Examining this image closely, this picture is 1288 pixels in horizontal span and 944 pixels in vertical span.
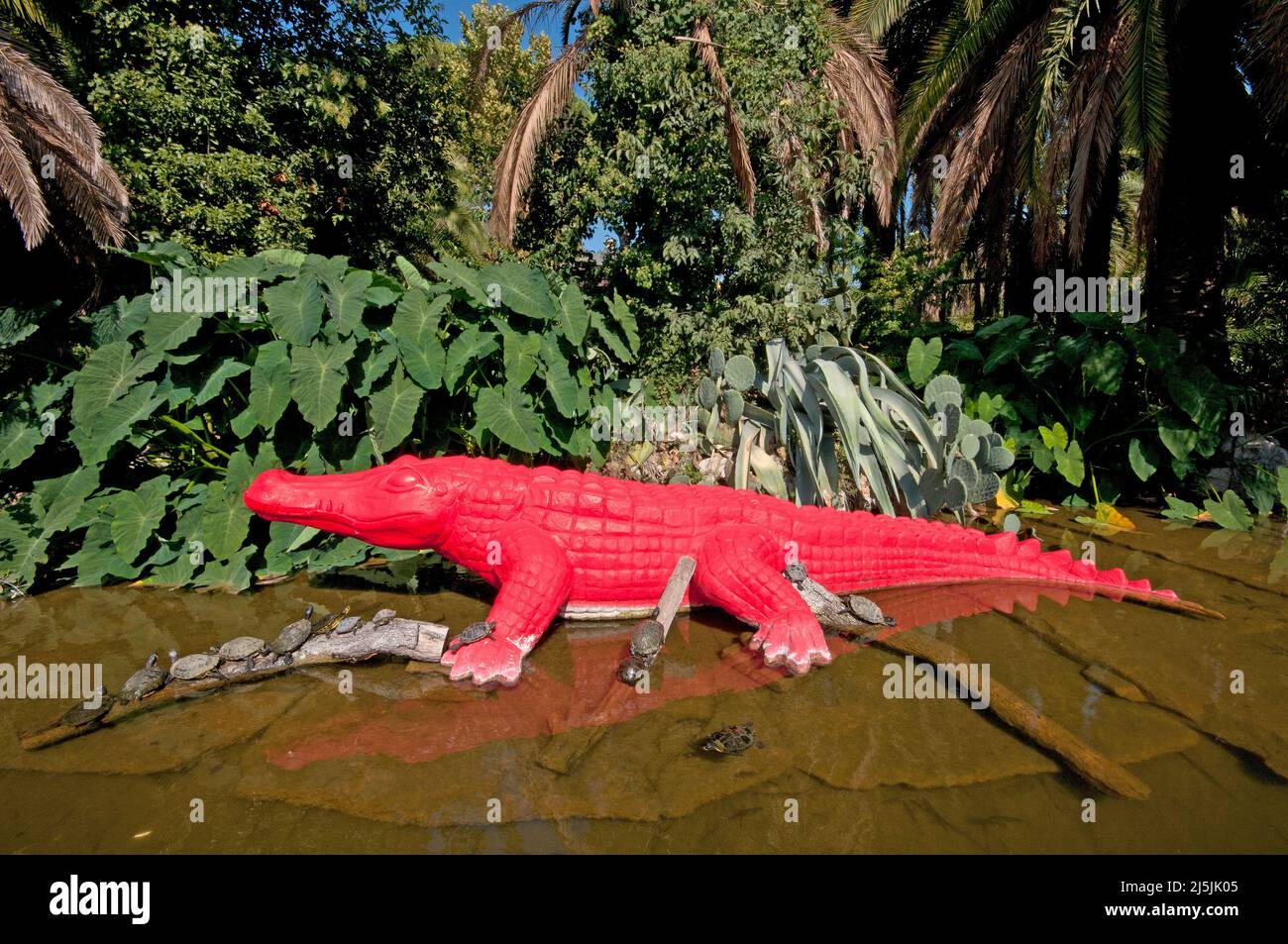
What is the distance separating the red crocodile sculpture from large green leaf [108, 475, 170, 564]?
1.73 metres

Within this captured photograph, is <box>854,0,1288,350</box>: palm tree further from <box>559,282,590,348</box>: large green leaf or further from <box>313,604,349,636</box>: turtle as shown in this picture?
<box>313,604,349,636</box>: turtle

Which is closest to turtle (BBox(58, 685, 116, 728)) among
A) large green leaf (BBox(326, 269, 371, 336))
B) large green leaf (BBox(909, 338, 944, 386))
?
large green leaf (BBox(326, 269, 371, 336))

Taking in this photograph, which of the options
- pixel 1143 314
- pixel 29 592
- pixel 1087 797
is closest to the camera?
pixel 1087 797

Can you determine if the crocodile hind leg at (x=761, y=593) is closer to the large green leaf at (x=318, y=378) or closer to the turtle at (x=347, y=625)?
the turtle at (x=347, y=625)

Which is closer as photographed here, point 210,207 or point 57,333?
point 57,333

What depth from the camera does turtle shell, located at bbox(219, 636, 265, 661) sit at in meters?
3.59

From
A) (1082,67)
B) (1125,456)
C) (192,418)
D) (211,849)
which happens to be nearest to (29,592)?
(192,418)

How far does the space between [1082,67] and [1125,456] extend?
4.67 metres

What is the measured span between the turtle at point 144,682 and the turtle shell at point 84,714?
73mm

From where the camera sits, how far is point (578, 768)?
9.43ft

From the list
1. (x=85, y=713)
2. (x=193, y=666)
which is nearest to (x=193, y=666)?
(x=193, y=666)

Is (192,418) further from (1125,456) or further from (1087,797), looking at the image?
(1125,456)

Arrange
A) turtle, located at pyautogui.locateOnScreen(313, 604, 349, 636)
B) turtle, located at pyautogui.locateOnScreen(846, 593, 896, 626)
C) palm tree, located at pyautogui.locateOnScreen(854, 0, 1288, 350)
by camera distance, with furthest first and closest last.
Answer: palm tree, located at pyautogui.locateOnScreen(854, 0, 1288, 350) → turtle, located at pyautogui.locateOnScreen(846, 593, 896, 626) → turtle, located at pyautogui.locateOnScreen(313, 604, 349, 636)

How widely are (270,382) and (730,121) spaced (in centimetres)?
531
